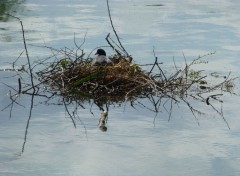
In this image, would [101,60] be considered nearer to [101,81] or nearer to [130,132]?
[101,81]

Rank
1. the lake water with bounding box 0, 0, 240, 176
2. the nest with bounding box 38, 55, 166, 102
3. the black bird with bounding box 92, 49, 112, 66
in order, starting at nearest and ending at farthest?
1. the lake water with bounding box 0, 0, 240, 176
2. the nest with bounding box 38, 55, 166, 102
3. the black bird with bounding box 92, 49, 112, 66

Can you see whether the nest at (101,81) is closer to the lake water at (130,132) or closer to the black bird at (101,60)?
the black bird at (101,60)

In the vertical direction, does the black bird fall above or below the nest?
above

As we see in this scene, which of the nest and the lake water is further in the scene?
the nest

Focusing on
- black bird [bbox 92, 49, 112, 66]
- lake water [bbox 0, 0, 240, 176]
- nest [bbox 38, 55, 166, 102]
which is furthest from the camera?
black bird [bbox 92, 49, 112, 66]

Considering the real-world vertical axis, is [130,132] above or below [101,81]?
below

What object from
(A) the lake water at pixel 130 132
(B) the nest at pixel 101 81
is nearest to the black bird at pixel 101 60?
(B) the nest at pixel 101 81

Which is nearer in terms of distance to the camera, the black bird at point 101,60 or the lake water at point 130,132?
the lake water at point 130,132

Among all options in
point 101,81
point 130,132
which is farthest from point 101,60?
point 130,132

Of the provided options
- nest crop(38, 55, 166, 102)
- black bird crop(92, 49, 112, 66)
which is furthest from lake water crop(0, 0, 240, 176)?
black bird crop(92, 49, 112, 66)

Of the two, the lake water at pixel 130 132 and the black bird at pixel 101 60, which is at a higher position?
the black bird at pixel 101 60

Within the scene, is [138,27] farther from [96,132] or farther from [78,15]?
[96,132]

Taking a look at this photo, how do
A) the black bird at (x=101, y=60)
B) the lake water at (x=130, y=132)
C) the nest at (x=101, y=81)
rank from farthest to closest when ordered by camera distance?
1. the black bird at (x=101, y=60)
2. the nest at (x=101, y=81)
3. the lake water at (x=130, y=132)

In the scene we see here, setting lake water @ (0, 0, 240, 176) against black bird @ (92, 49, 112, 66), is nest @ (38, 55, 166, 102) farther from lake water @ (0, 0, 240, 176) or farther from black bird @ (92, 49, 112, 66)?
lake water @ (0, 0, 240, 176)
